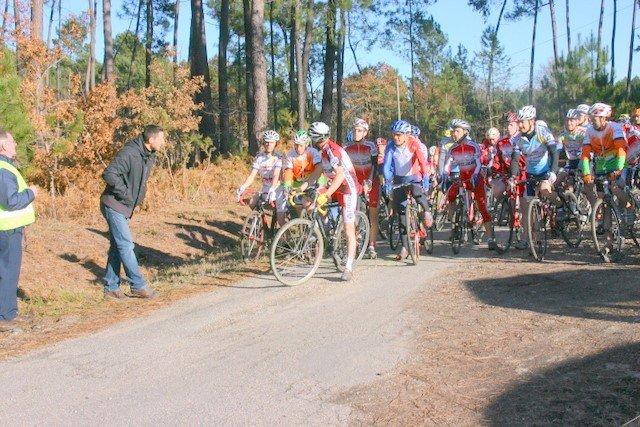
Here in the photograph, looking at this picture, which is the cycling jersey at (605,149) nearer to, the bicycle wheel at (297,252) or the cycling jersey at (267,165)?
the bicycle wheel at (297,252)

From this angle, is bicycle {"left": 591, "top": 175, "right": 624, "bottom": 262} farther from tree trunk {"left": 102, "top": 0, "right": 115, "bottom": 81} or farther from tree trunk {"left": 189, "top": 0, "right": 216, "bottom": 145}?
tree trunk {"left": 102, "top": 0, "right": 115, "bottom": 81}

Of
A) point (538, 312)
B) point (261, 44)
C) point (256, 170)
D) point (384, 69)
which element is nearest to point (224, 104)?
point (261, 44)

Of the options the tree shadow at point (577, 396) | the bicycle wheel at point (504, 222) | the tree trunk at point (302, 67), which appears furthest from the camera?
the tree trunk at point (302, 67)

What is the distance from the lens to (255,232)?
12352mm

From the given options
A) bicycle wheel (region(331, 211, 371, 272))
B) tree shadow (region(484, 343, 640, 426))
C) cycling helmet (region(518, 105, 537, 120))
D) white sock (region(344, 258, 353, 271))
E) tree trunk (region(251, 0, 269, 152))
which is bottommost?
tree shadow (region(484, 343, 640, 426))

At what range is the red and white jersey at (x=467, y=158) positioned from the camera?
462 inches

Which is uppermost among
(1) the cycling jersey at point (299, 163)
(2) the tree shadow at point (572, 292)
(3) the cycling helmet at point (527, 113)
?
(3) the cycling helmet at point (527, 113)

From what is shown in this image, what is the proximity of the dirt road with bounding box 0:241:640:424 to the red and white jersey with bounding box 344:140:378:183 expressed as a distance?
358cm

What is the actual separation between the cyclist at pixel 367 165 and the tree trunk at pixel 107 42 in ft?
71.3

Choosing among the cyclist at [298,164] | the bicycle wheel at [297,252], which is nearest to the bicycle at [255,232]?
the cyclist at [298,164]

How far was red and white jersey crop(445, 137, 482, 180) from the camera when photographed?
38.5 ft

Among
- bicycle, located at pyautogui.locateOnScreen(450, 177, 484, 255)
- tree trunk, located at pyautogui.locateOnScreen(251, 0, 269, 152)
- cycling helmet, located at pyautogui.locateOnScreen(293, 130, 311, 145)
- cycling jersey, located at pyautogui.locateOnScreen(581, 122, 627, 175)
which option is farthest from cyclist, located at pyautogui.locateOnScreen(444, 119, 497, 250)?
tree trunk, located at pyautogui.locateOnScreen(251, 0, 269, 152)

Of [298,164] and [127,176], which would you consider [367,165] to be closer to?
[298,164]

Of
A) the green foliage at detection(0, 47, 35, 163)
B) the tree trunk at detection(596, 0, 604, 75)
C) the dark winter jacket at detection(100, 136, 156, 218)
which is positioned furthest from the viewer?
the tree trunk at detection(596, 0, 604, 75)
